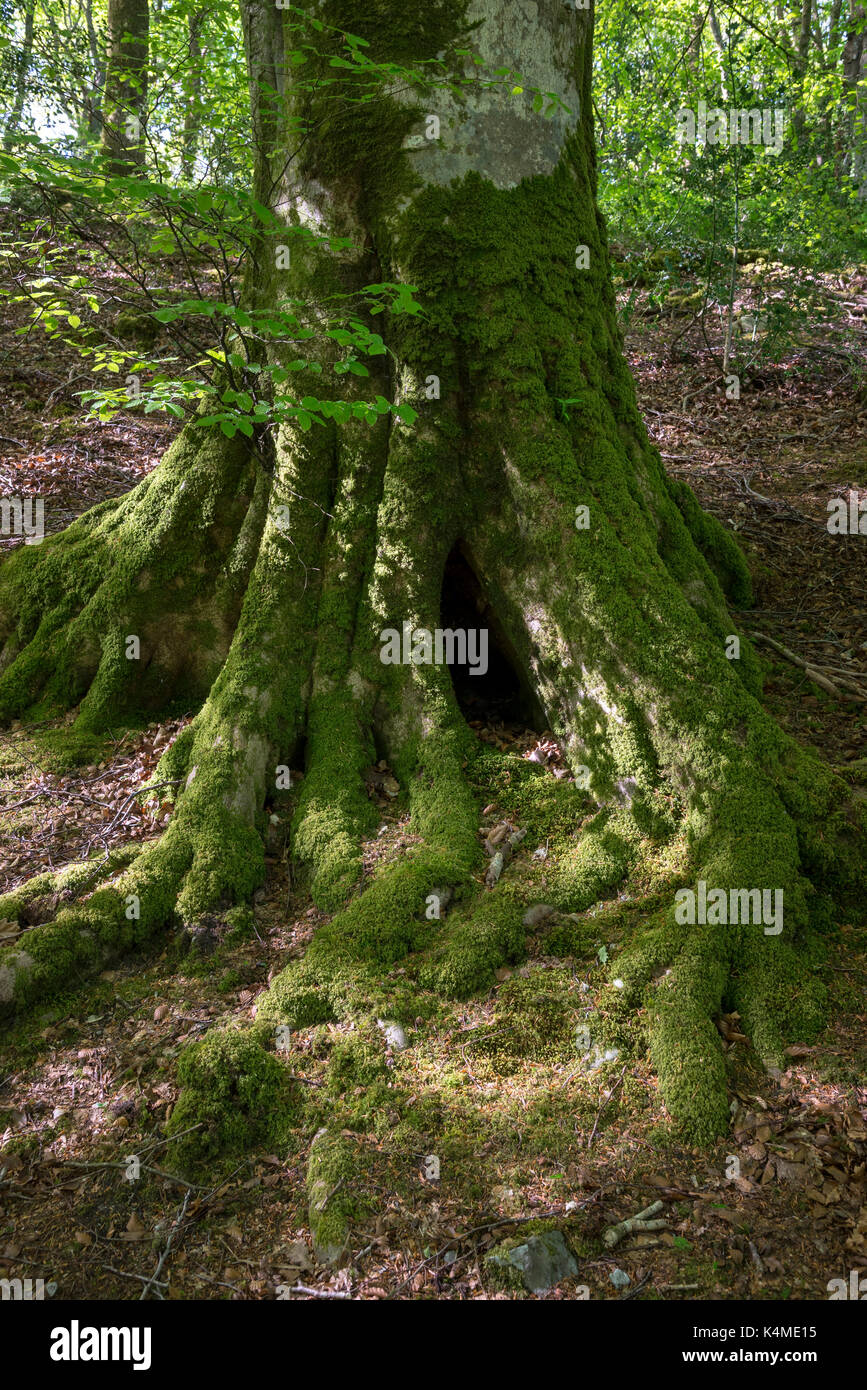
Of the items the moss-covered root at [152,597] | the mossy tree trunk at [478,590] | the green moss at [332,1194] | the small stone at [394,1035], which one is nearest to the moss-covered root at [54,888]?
the mossy tree trunk at [478,590]

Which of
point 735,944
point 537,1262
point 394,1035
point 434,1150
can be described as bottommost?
point 537,1262

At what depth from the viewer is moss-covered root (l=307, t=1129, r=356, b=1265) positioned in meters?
2.85

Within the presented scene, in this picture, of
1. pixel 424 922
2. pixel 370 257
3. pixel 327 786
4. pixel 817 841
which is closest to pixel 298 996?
pixel 424 922

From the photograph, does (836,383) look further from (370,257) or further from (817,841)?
(817,841)

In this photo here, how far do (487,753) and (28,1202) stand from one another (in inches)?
115

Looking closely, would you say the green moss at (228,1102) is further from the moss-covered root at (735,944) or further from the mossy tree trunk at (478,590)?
the moss-covered root at (735,944)

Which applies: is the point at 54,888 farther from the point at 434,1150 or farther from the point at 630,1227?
the point at 630,1227

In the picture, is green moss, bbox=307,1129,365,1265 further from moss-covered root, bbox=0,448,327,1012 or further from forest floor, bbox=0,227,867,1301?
moss-covered root, bbox=0,448,327,1012

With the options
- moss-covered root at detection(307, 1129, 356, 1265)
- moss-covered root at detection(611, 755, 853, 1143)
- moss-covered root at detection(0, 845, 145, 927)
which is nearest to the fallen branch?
moss-covered root at detection(611, 755, 853, 1143)

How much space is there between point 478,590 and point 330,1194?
3.41 m

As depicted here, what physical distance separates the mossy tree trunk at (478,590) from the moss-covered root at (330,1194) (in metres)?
0.59

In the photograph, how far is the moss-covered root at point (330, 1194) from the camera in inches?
112

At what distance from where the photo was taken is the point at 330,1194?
297 cm

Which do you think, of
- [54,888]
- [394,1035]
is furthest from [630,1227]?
[54,888]
